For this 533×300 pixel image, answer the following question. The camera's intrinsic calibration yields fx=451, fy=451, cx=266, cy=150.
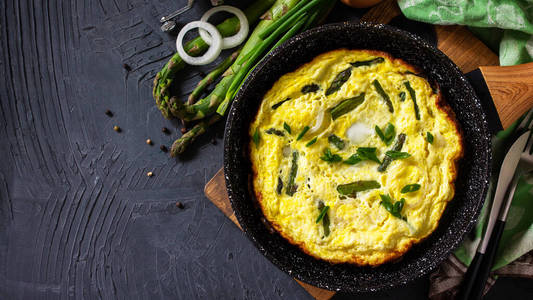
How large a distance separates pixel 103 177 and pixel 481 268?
8.64 ft

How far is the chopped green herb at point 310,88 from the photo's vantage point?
105 inches

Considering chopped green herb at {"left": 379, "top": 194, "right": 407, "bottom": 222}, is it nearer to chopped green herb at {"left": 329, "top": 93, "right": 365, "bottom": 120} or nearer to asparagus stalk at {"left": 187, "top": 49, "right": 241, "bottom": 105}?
chopped green herb at {"left": 329, "top": 93, "right": 365, "bottom": 120}

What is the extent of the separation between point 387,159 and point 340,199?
1.17 ft

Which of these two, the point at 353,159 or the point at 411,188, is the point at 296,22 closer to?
the point at 353,159

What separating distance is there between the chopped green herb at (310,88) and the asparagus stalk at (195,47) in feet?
2.65

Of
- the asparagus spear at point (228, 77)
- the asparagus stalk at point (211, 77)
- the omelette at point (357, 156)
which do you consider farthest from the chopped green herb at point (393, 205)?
the asparagus stalk at point (211, 77)

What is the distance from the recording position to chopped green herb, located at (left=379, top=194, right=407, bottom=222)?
2.53 meters

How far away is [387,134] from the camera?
2.59 metres

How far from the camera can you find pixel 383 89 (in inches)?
104

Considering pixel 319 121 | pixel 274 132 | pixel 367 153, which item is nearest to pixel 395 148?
pixel 367 153

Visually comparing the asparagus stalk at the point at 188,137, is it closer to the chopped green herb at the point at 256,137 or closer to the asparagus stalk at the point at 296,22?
the asparagus stalk at the point at 296,22

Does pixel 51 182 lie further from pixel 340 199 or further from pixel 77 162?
pixel 340 199

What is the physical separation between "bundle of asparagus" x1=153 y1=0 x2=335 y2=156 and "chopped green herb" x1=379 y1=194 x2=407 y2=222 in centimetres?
120

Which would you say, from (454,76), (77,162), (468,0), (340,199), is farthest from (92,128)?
(468,0)
